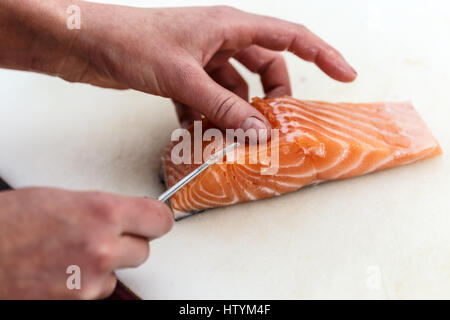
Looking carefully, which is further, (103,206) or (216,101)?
(216,101)

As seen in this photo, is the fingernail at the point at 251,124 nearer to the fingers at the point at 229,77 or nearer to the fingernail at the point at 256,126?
the fingernail at the point at 256,126


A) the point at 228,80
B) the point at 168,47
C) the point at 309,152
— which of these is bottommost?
the point at 309,152

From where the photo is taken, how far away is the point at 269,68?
2955mm

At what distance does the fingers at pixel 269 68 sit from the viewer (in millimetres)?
2922

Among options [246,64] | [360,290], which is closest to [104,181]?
[246,64]

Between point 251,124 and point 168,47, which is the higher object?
point 168,47

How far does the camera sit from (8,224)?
1.66 meters

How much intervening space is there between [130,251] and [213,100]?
2.84ft

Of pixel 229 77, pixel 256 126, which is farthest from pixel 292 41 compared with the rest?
pixel 256 126

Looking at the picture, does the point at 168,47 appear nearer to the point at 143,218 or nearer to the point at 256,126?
the point at 256,126

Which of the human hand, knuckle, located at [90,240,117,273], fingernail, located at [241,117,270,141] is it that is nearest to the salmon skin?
fingernail, located at [241,117,270,141]

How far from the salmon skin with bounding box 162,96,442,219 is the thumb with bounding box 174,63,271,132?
0.49ft

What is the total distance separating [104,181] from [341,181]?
134 cm

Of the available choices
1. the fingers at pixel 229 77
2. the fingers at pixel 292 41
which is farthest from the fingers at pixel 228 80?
the fingers at pixel 292 41
